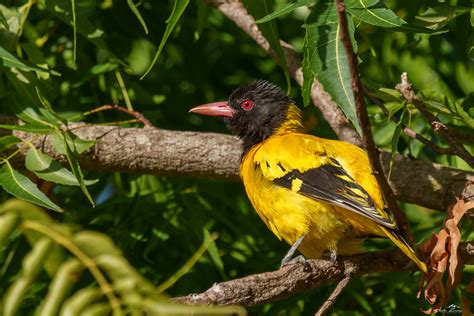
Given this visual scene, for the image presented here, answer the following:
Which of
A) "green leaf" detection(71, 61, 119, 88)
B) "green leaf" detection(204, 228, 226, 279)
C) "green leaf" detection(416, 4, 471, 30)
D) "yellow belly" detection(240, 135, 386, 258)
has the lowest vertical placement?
"green leaf" detection(204, 228, 226, 279)

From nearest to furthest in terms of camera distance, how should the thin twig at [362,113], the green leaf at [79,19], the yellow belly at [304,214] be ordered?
1. the thin twig at [362,113]
2. the yellow belly at [304,214]
3. the green leaf at [79,19]

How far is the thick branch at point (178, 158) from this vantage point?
5027mm

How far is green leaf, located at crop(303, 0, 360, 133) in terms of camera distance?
3.58 m

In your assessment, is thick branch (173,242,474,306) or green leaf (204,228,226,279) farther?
green leaf (204,228,226,279)

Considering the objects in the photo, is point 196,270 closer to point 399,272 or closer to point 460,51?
point 399,272

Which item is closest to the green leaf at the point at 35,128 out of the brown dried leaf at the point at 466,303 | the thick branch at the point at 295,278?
the thick branch at the point at 295,278

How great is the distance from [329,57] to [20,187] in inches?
65.1

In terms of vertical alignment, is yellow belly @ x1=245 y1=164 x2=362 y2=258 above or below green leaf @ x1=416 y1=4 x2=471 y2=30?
below

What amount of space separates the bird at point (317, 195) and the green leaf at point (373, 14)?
101 cm

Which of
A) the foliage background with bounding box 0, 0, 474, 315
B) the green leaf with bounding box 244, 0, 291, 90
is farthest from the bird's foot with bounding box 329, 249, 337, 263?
the green leaf with bounding box 244, 0, 291, 90

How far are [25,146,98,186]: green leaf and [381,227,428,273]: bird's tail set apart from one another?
1555mm

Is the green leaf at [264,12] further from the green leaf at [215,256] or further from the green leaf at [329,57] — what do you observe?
the green leaf at [215,256]

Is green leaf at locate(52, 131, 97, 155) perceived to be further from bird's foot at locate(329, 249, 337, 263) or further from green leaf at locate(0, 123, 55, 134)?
bird's foot at locate(329, 249, 337, 263)

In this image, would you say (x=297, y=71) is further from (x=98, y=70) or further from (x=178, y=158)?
(x=98, y=70)
